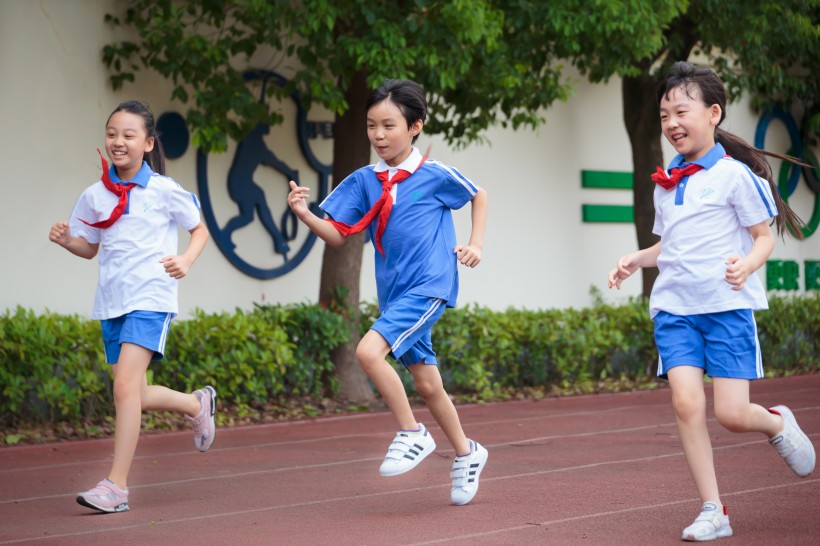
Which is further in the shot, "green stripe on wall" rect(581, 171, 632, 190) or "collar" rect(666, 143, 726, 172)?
"green stripe on wall" rect(581, 171, 632, 190)

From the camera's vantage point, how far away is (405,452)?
524 cm

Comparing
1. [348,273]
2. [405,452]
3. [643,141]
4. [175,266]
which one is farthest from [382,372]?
[643,141]

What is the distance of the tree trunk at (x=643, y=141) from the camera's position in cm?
1328

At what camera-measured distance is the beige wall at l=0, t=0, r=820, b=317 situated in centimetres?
991

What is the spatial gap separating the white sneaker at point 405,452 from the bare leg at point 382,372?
0.06m

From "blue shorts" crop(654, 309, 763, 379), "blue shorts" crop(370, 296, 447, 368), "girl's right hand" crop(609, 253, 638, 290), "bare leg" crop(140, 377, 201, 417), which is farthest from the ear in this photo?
"bare leg" crop(140, 377, 201, 417)

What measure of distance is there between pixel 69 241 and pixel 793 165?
12.9 metres

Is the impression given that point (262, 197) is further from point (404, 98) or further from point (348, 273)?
point (404, 98)

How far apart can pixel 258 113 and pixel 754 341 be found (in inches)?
230

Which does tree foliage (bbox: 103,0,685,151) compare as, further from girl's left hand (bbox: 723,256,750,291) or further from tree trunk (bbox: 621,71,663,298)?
girl's left hand (bbox: 723,256,750,291)

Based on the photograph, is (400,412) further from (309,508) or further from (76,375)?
(76,375)

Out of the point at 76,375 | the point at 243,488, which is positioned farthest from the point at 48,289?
the point at 243,488

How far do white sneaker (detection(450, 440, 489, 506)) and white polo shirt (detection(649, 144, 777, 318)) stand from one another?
1.22m

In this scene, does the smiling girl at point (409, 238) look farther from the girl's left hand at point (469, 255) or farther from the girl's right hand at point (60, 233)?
the girl's right hand at point (60, 233)
